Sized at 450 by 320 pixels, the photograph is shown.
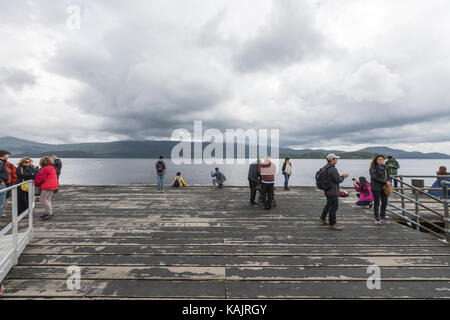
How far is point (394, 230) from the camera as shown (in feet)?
19.1

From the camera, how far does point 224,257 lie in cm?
434

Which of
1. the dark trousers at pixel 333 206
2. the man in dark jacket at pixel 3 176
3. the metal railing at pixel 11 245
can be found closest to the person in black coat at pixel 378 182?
the dark trousers at pixel 333 206

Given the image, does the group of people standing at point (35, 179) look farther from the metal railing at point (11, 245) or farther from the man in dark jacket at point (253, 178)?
the man in dark jacket at point (253, 178)

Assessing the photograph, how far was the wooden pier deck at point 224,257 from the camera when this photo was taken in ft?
11.1

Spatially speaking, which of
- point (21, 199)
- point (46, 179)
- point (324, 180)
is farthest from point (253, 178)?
point (21, 199)

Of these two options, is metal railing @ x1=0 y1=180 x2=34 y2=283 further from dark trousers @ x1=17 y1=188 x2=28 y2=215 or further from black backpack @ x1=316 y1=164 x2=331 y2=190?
black backpack @ x1=316 y1=164 x2=331 y2=190

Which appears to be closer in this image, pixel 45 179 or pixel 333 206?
pixel 333 206

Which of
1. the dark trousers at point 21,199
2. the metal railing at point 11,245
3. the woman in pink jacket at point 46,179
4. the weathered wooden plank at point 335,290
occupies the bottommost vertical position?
the weathered wooden plank at point 335,290

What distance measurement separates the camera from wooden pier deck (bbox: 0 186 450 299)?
337 centimetres

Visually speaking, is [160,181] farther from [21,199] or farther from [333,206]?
[333,206]

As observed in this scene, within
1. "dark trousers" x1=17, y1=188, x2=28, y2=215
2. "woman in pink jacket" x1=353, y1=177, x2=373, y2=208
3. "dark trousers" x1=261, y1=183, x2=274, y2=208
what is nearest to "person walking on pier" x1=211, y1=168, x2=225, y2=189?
"dark trousers" x1=261, y1=183, x2=274, y2=208
